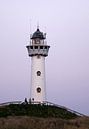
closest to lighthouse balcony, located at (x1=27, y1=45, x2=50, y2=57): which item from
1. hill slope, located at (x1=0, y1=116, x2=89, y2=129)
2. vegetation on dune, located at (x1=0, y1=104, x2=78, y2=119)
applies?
vegetation on dune, located at (x1=0, y1=104, x2=78, y2=119)

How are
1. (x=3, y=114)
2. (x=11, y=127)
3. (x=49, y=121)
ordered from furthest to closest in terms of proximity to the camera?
(x=3, y=114)
(x=49, y=121)
(x=11, y=127)

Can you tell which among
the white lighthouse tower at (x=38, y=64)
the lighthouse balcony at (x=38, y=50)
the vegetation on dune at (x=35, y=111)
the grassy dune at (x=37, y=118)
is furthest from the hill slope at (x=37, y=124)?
the lighthouse balcony at (x=38, y=50)

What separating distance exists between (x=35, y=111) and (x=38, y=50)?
9.17 meters

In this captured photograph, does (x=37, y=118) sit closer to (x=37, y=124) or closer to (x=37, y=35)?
(x=37, y=124)

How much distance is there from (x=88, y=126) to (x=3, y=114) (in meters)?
8.84

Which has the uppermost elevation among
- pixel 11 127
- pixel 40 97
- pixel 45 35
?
pixel 45 35

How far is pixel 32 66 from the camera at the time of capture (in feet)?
171

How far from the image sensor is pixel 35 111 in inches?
1778

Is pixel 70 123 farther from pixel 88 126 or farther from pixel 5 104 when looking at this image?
pixel 5 104

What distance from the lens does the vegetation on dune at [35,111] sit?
143 ft

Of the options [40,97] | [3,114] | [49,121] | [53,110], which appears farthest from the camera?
[40,97]

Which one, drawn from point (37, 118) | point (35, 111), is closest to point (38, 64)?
point (35, 111)

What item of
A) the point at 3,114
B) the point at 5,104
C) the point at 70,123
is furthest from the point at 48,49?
the point at 70,123

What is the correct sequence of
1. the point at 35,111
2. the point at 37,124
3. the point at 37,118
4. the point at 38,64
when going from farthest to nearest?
the point at 38,64 < the point at 35,111 < the point at 37,118 < the point at 37,124
